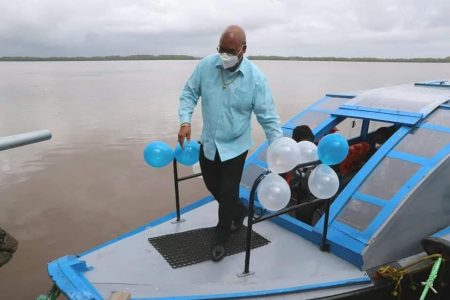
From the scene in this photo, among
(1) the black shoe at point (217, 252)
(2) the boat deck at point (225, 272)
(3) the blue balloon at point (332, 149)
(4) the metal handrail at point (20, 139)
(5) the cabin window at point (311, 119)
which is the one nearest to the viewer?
(4) the metal handrail at point (20, 139)

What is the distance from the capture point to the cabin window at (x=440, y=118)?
351cm

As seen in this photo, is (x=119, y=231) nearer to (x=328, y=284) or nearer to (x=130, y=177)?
(x=130, y=177)

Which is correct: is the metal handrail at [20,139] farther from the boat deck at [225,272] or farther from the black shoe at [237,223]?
the black shoe at [237,223]

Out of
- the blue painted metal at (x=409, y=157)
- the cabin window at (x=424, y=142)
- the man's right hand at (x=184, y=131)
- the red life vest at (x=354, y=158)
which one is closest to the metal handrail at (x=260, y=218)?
the man's right hand at (x=184, y=131)

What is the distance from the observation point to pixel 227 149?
2938 mm

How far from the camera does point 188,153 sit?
3.29 m

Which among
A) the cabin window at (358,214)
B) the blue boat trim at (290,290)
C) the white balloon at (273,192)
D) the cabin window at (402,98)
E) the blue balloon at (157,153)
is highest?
the cabin window at (402,98)

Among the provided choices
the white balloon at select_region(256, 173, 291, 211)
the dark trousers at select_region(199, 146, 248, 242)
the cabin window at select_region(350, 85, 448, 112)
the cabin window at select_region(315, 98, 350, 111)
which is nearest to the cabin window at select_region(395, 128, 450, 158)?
the cabin window at select_region(350, 85, 448, 112)

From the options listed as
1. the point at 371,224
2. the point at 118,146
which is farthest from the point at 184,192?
the point at 371,224

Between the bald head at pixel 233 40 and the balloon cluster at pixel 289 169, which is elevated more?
the bald head at pixel 233 40

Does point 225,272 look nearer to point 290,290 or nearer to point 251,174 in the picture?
point 290,290

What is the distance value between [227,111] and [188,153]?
0.61 metres

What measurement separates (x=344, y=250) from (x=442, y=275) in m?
0.74

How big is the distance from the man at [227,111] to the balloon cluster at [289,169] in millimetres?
266
